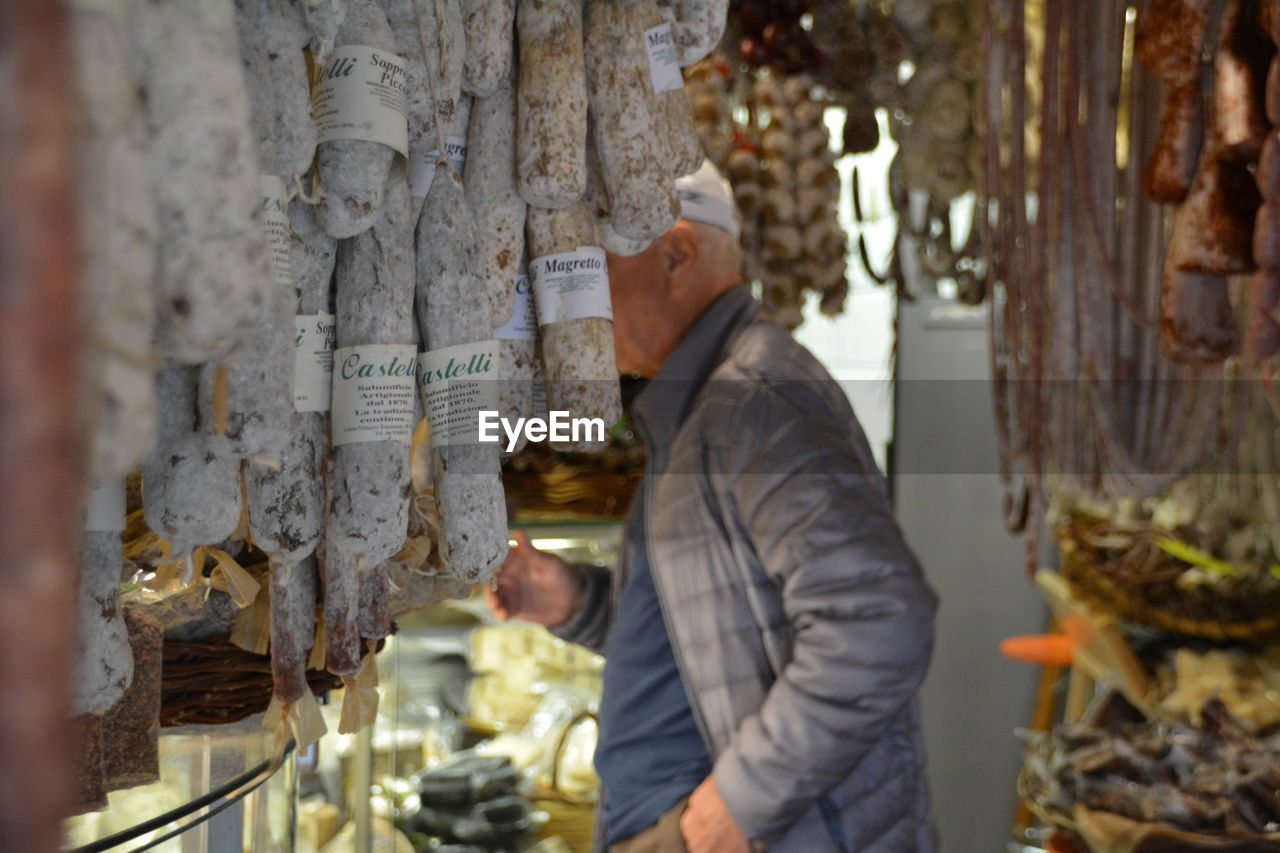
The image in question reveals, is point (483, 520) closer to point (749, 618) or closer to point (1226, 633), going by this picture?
point (749, 618)

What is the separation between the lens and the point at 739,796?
6.80 ft

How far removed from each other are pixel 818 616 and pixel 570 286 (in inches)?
38.8

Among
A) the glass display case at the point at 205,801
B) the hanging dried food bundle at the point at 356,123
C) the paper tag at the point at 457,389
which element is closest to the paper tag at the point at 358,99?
the hanging dried food bundle at the point at 356,123

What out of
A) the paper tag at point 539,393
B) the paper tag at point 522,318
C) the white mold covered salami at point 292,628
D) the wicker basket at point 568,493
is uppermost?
the paper tag at point 522,318

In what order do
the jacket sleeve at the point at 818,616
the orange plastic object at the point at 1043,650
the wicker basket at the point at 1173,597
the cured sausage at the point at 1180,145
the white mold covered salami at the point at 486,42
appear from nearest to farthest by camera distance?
the white mold covered salami at the point at 486,42 → the cured sausage at the point at 1180,145 → the jacket sleeve at the point at 818,616 → the wicker basket at the point at 1173,597 → the orange plastic object at the point at 1043,650

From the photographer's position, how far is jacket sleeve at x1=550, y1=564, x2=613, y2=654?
264cm

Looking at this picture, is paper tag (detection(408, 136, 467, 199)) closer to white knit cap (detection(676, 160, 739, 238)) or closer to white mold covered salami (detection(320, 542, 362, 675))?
white mold covered salami (detection(320, 542, 362, 675))

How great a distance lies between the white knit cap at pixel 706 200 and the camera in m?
2.48

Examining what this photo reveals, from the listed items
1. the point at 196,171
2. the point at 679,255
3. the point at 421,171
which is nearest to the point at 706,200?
the point at 679,255

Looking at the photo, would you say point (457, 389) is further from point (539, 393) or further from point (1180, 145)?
point (1180, 145)

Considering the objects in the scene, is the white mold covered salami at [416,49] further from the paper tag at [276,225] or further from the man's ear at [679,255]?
the man's ear at [679,255]

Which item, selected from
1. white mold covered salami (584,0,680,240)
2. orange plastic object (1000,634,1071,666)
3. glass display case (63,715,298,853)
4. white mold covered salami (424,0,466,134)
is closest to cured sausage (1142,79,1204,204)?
white mold covered salami (584,0,680,240)

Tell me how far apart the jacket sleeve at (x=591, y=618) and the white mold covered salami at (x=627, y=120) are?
4.58ft

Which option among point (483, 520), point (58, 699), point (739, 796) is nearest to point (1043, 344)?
point (739, 796)
